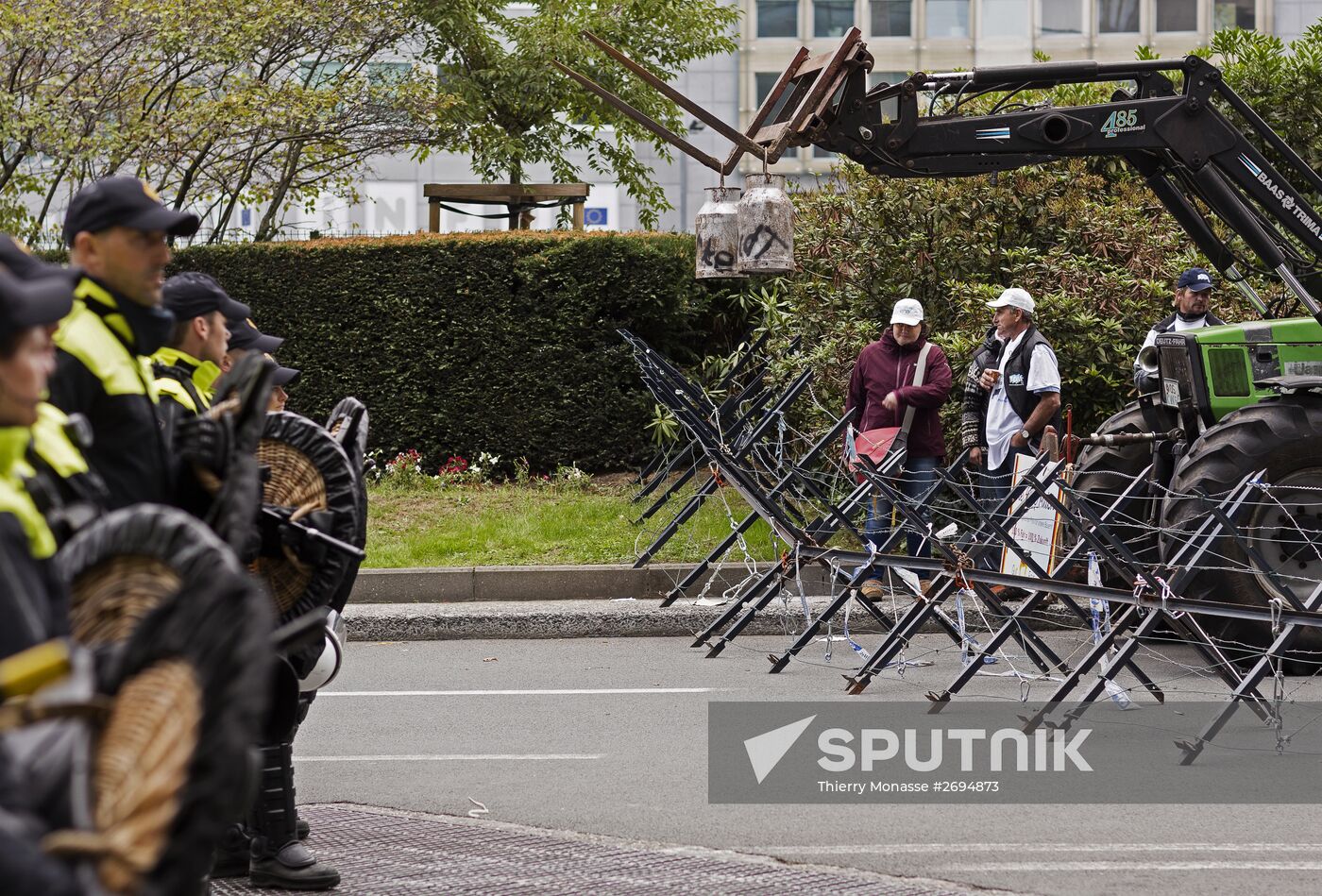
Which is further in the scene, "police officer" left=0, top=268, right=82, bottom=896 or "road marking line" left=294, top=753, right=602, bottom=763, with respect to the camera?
"road marking line" left=294, top=753, right=602, bottom=763

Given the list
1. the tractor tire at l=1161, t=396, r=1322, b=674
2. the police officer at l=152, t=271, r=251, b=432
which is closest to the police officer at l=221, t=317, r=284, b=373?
the police officer at l=152, t=271, r=251, b=432

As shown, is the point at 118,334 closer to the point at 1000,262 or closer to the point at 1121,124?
the point at 1121,124

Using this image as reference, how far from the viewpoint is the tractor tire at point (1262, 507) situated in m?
8.44

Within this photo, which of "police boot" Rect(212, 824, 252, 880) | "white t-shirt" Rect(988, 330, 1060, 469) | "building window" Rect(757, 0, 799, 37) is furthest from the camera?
"building window" Rect(757, 0, 799, 37)

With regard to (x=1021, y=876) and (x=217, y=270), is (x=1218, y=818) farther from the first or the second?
(x=217, y=270)

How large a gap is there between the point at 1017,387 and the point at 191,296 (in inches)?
272

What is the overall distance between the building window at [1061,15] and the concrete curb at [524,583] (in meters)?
31.2

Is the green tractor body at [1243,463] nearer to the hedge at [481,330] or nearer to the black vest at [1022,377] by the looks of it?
the black vest at [1022,377]

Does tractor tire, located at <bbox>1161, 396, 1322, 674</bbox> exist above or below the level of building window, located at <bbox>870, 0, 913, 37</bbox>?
below

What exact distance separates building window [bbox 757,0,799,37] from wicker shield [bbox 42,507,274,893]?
3898cm

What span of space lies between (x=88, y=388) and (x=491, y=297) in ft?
39.7

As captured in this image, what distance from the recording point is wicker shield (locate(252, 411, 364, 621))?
4566mm

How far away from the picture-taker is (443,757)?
7227 mm

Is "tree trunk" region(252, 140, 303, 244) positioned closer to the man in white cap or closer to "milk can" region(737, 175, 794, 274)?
the man in white cap
